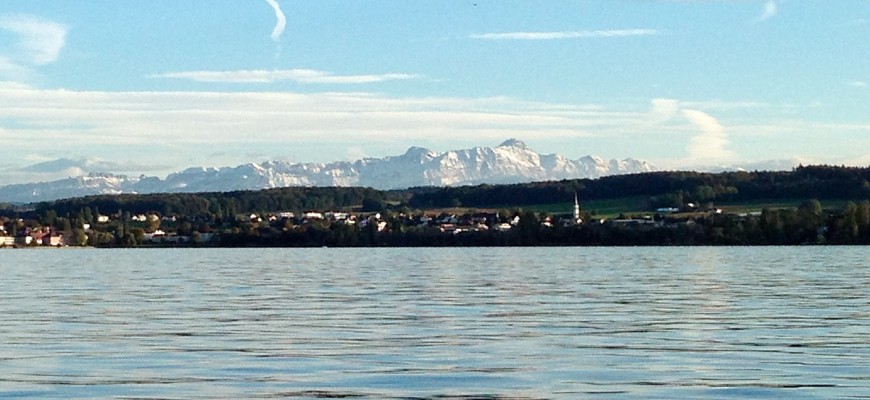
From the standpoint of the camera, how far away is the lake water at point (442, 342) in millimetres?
22938

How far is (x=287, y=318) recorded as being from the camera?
38.0 meters

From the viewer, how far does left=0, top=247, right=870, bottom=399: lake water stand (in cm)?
2294

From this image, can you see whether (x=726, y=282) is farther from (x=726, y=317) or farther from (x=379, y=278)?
(x=726, y=317)

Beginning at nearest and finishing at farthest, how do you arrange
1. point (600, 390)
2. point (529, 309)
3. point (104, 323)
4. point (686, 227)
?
1. point (600, 390)
2. point (104, 323)
3. point (529, 309)
4. point (686, 227)

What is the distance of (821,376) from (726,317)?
13248 mm

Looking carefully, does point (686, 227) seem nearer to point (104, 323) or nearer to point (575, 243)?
point (575, 243)

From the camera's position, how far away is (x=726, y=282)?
2282 inches

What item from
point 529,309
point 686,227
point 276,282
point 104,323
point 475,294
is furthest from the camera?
point 686,227

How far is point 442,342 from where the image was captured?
→ 99.3 feet

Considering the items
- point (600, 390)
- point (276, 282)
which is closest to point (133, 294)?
point (276, 282)

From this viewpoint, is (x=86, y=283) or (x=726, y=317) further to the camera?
(x=86, y=283)

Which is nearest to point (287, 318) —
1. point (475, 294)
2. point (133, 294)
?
point (475, 294)

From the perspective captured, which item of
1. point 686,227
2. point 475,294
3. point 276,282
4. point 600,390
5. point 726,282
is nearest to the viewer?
point 600,390

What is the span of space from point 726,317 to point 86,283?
34954mm
